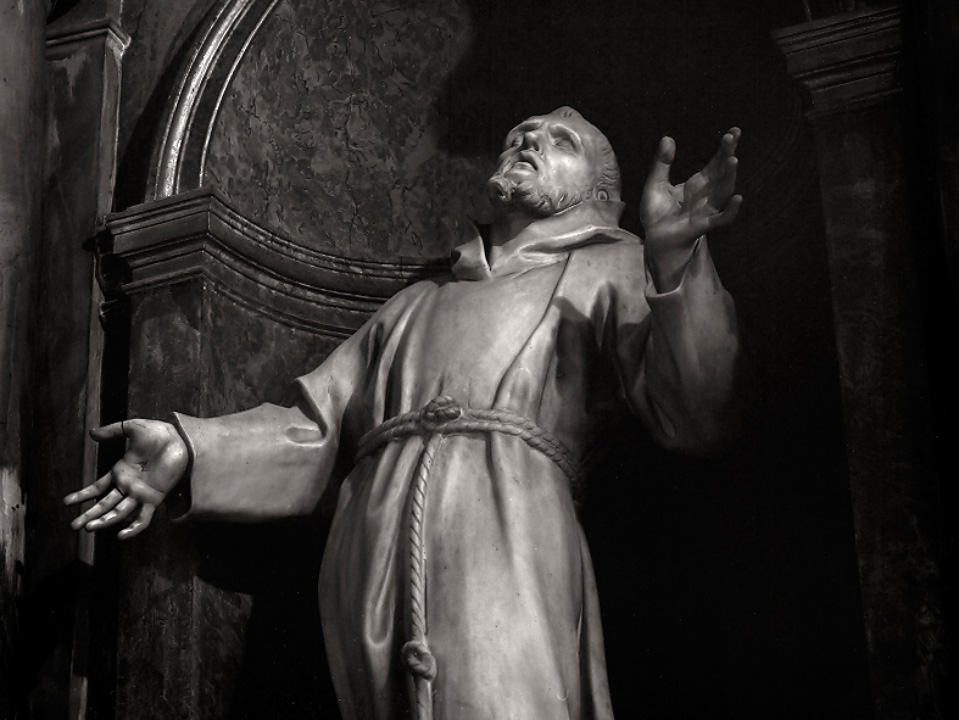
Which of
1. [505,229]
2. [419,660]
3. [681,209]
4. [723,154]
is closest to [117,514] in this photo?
[419,660]

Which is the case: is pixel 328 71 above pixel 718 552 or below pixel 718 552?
above

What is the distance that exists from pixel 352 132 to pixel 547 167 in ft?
2.59

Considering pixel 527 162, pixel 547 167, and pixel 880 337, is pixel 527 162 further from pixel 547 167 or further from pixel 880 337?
pixel 880 337

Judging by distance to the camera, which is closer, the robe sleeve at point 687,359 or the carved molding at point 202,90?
the robe sleeve at point 687,359

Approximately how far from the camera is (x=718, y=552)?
3.63 m

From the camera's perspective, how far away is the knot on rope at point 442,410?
3.28 m

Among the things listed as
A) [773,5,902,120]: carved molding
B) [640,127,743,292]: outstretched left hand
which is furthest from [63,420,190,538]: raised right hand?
[773,5,902,120]: carved molding

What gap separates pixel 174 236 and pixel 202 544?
0.74 m

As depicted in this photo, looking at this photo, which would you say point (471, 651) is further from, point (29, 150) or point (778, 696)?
point (29, 150)

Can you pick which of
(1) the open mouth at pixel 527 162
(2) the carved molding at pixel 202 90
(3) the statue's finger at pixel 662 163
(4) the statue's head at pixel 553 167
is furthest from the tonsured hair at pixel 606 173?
(2) the carved molding at pixel 202 90

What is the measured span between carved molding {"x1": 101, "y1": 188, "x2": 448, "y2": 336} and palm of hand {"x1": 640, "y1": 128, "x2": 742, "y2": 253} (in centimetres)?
118

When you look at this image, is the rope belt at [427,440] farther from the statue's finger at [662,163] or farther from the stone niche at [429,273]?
the statue's finger at [662,163]

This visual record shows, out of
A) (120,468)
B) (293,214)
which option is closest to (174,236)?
(293,214)

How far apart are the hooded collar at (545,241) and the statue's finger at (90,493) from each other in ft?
2.94
